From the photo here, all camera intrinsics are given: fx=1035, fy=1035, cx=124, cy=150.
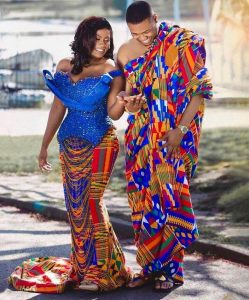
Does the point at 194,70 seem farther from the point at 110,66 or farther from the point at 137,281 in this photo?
the point at 137,281

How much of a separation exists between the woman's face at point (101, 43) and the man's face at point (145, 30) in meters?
0.20

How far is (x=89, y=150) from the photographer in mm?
7117

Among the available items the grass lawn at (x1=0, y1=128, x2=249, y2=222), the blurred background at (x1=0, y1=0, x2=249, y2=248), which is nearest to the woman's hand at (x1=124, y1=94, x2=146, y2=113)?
the grass lawn at (x1=0, y1=128, x2=249, y2=222)

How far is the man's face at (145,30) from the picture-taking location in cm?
680

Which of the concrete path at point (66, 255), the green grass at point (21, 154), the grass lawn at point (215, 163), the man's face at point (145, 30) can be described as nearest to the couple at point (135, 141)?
the man's face at point (145, 30)

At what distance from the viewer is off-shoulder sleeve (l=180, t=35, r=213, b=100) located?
6.91 m

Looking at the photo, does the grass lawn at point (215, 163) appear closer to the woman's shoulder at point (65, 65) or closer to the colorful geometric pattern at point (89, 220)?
the colorful geometric pattern at point (89, 220)

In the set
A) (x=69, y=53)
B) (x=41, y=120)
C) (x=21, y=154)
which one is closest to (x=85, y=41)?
(x=21, y=154)

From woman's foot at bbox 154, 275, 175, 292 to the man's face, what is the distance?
1.62m

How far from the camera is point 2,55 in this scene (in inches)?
757

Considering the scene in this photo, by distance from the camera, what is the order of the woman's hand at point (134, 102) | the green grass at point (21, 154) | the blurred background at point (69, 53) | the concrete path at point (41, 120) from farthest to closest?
1. the concrete path at point (41, 120)
2. the green grass at point (21, 154)
3. the blurred background at point (69, 53)
4. the woman's hand at point (134, 102)

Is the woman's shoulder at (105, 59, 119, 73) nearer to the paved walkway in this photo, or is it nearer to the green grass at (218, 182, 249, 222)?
the paved walkway

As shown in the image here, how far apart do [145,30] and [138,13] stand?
0.13 metres

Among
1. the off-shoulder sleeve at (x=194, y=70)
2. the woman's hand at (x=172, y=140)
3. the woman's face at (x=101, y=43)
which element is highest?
the woman's face at (x=101, y=43)
